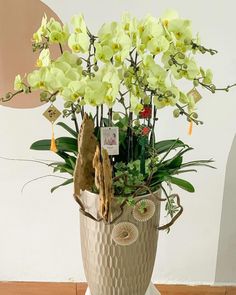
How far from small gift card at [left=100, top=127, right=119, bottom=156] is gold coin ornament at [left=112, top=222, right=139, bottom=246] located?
21 centimetres

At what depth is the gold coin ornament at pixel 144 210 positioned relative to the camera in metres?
1.29

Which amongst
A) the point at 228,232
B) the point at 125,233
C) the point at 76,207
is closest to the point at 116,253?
the point at 125,233

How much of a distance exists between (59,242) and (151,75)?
3.71ft

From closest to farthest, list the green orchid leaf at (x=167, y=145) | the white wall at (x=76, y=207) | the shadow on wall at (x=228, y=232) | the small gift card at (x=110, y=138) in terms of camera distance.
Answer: the small gift card at (x=110, y=138) → the green orchid leaf at (x=167, y=145) → the white wall at (x=76, y=207) → the shadow on wall at (x=228, y=232)

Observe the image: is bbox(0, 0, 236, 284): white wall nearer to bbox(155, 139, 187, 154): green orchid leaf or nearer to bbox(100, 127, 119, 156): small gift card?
bbox(155, 139, 187, 154): green orchid leaf

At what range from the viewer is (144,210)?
1308mm

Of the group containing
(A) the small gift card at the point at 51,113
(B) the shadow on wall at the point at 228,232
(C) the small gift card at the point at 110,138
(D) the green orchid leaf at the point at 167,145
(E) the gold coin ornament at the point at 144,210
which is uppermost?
(A) the small gift card at the point at 51,113

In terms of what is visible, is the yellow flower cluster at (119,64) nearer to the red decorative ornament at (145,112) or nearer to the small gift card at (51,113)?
the red decorative ornament at (145,112)

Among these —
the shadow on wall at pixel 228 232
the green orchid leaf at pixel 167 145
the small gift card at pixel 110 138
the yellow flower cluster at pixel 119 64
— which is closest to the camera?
the yellow flower cluster at pixel 119 64

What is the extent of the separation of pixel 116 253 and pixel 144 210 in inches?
5.9

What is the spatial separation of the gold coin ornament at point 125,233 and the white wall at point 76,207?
2.11 ft

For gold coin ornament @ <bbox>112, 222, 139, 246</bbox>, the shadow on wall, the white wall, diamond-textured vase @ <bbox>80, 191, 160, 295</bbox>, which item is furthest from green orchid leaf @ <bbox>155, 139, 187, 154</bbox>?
the shadow on wall

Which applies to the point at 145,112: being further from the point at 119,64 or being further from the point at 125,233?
the point at 125,233

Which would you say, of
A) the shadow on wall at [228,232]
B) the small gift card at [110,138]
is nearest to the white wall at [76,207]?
the shadow on wall at [228,232]
